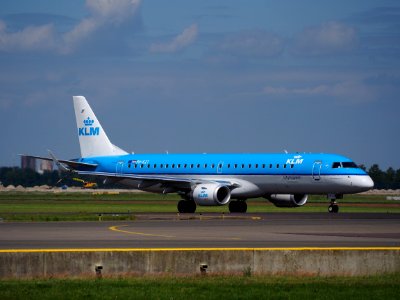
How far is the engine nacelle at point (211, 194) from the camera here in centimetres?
6500

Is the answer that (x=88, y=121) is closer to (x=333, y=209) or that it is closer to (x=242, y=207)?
(x=242, y=207)

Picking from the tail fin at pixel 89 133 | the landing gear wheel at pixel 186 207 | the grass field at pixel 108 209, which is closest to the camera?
the grass field at pixel 108 209

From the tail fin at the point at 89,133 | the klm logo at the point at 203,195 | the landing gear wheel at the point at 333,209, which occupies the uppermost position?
the tail fin at the point at 89,133

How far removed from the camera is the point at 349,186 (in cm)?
6388

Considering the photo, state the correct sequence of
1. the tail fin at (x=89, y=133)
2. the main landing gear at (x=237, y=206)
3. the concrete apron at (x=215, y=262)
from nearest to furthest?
1. the concrete apron at (x=215, y=262)
2. the main landing gear at (x=237, y=206)
3. the tail fin at (x=89, y=133)

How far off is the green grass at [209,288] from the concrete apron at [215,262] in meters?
0.46

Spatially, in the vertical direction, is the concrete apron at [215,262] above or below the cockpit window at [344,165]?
below

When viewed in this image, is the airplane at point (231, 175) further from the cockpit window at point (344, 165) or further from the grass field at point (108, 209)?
the grass field at point (108, 209)

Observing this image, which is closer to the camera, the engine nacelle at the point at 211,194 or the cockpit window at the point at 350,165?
the cockpit window at the point at 350,165

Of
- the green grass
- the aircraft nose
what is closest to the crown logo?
the aircraft nose

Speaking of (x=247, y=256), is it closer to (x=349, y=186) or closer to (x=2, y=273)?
(x=2, y=273)

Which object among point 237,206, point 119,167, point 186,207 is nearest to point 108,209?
point 119,167

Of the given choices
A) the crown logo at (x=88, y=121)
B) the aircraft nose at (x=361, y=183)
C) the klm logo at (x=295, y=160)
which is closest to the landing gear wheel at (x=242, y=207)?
the klm logo at (x=295, y=160)

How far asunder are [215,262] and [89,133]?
188 ft
